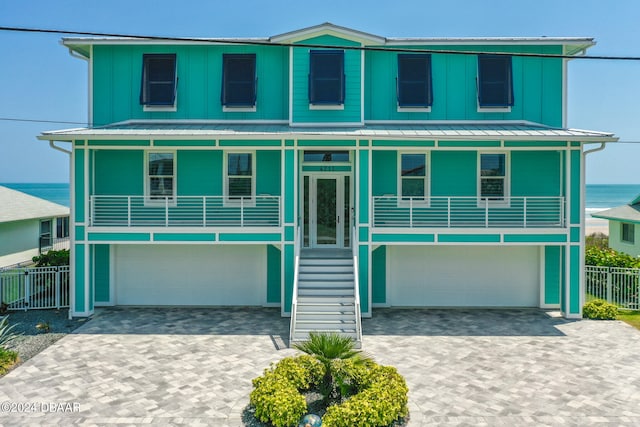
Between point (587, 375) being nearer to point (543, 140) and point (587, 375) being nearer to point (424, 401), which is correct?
point (424, 401)

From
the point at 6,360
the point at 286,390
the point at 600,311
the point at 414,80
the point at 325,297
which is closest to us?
the point at 286,390

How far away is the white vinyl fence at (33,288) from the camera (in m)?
14.8

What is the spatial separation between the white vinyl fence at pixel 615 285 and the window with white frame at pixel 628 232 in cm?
969

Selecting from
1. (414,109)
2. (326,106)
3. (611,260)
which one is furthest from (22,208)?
(611,260)

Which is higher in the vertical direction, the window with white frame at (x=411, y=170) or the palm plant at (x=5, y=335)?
the window with white frame at (x=411, y=170)

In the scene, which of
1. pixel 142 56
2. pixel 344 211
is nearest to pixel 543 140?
pixel 344 211

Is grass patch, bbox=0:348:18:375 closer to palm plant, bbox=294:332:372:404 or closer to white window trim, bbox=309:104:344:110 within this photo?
palm plant, bbox=294:332:372:404

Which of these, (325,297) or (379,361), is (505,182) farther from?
(379,361)

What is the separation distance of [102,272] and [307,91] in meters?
9.50

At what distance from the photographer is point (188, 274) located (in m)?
15.9

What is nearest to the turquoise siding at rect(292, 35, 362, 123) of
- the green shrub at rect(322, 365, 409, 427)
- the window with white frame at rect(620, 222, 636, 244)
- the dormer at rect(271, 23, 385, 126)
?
the dormer at rect(271, 23, 385, 126)

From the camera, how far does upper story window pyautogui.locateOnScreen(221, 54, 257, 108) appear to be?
631 inches

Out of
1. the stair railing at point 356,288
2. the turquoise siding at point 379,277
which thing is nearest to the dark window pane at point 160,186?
the stair railing at point 356,288

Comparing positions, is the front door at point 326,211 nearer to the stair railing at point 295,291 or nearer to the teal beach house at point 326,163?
the teal beach house at point 326,163
